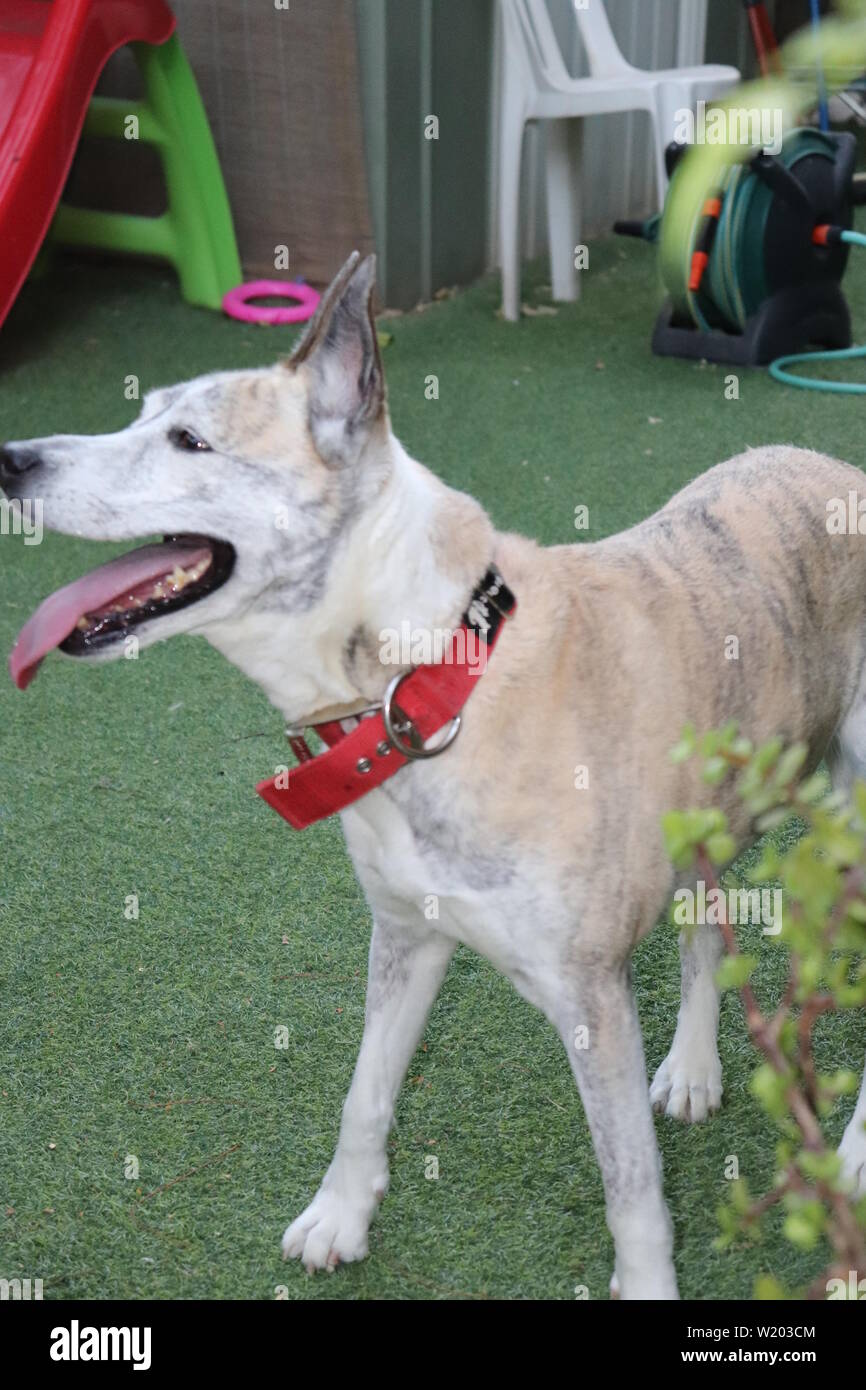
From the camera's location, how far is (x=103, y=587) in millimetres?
1812

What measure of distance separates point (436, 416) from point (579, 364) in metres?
0.77

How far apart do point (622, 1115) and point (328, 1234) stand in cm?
55

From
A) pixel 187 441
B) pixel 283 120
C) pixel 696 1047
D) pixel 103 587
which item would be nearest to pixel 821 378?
pixel 283 120

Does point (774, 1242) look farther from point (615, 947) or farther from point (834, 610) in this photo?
point (834, 610)

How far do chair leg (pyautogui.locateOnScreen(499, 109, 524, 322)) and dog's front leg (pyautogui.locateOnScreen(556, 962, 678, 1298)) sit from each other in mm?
4624

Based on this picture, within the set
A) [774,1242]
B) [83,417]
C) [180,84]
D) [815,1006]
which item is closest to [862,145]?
[180,84]

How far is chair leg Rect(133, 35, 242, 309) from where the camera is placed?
5695 millimetres

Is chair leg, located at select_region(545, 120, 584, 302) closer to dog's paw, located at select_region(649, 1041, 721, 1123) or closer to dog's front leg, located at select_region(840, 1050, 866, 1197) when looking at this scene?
dog's paw, located at select_region(649, 1041, 721, 1123)

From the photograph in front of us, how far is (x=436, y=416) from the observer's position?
17.2 feet

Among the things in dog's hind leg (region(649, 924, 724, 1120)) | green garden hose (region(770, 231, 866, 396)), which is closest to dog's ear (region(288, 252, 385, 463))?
dog's hind leg (region(649, 924, 724, 1120))

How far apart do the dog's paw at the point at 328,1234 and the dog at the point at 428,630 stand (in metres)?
0.40

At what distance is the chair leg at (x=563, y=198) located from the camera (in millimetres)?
6098

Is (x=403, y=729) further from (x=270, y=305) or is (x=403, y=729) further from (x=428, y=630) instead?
(x=270, y=305)

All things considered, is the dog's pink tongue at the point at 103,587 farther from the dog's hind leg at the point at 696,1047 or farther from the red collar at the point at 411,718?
the dog's hind leg at the point at 696,1047
